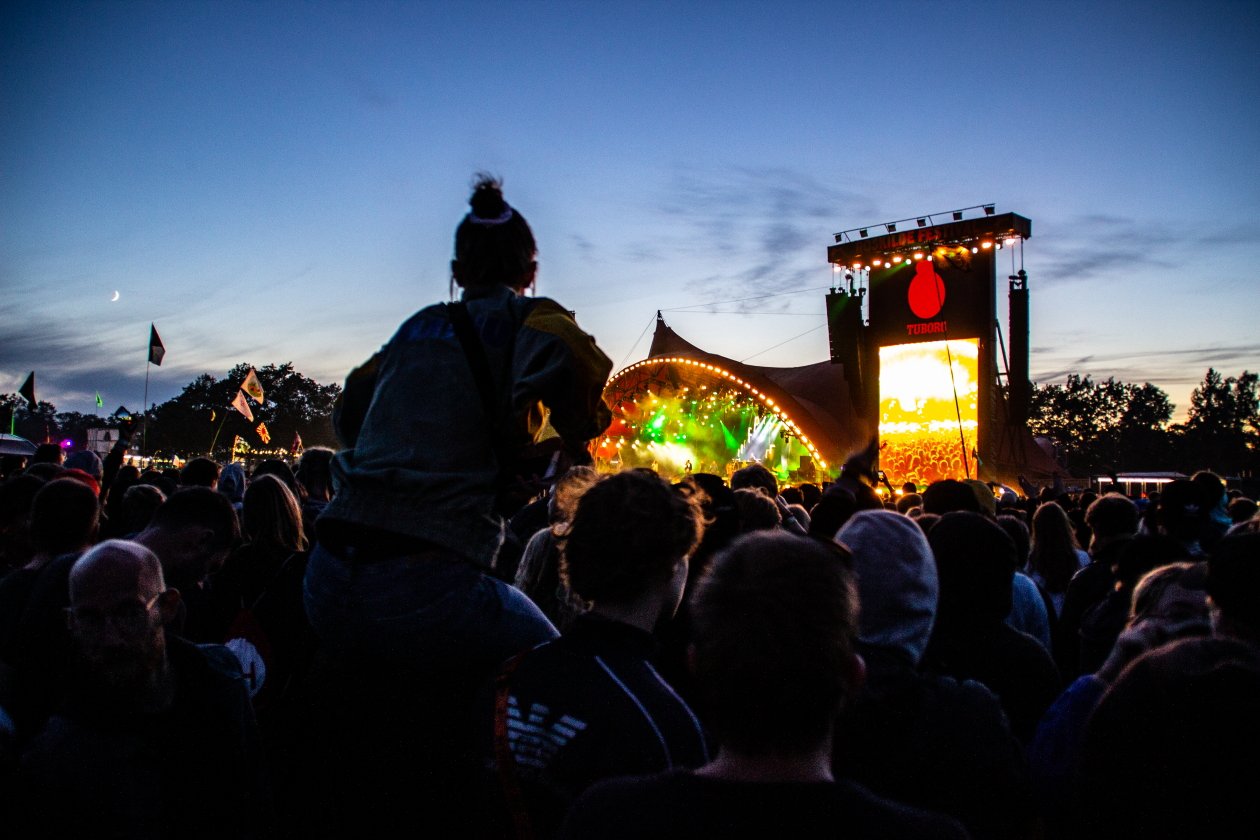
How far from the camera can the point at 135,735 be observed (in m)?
2.09

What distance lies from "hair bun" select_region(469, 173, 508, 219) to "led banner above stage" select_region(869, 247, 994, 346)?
90.1ft

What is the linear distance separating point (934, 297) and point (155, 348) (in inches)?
891

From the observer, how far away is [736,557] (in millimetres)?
1399

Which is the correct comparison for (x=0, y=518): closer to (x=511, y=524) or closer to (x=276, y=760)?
(x=276, y=760)

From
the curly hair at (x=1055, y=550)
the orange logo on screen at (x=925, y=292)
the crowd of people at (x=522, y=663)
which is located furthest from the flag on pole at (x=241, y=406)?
the orange logo on screen at (x=925, y=292)

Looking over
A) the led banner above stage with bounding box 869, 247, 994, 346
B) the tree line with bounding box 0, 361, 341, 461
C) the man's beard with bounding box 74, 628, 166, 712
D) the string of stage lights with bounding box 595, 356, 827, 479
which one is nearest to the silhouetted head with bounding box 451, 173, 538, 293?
the man's beard with bounding box 74, 628, 166, 712

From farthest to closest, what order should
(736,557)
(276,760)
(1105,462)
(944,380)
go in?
(1105,462) → (944,380) → (276,760) → (736,557)

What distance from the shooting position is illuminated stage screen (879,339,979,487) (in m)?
27.3

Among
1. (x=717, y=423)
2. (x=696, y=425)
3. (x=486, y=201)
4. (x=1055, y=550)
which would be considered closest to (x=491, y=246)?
(x=486, y=201)

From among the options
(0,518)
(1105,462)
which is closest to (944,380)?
(0,518)

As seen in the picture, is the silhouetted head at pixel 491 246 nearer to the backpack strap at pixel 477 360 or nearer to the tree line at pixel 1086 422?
the backpack strap at pixel 477 360

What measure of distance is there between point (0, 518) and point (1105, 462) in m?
96.5

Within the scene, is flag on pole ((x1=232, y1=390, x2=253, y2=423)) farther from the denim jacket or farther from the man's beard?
the denim jacket

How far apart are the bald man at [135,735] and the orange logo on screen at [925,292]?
1132 inches
